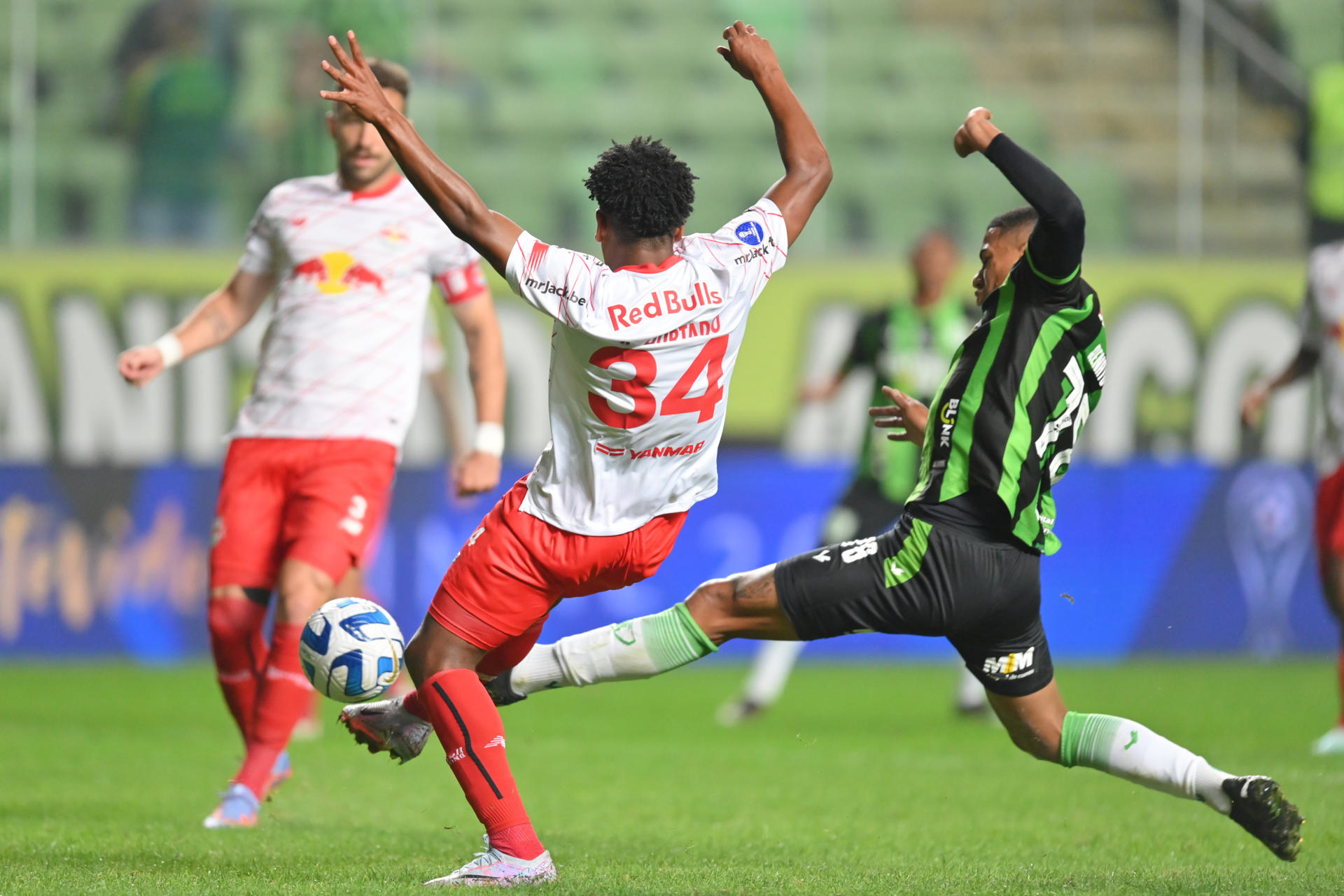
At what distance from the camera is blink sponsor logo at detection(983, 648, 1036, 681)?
464cm

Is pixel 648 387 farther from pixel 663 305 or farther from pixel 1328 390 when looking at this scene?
pixel 1328 390

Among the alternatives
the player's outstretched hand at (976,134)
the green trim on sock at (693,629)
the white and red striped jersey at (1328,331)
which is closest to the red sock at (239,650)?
the green trim on sock at (693,629)

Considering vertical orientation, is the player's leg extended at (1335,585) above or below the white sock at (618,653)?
below

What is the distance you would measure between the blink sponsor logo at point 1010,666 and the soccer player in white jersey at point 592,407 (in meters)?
0.89

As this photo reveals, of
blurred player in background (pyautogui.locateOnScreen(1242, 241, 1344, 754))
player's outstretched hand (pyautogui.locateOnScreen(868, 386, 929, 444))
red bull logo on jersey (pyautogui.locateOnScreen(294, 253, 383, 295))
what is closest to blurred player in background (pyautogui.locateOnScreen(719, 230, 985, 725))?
blurred player in background (pyautogui.locateOnScreen(1242, 241, 1344, 754))

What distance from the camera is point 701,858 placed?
4.96 meters

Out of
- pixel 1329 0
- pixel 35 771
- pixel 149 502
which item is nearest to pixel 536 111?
pixel 149 502

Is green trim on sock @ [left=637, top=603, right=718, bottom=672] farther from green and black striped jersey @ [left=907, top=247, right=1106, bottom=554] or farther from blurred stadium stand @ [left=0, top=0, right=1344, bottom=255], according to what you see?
blurred stadium stand @ [left=0, top=0, right=1344, bottom=255]

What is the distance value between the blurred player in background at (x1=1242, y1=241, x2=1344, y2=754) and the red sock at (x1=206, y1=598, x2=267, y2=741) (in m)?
5.02

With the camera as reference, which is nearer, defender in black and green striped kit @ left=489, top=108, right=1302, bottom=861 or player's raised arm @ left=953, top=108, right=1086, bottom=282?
player's raised arm @ left=953, top=108, right=1086, bottom=282

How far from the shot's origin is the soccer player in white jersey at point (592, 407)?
424 centimetres

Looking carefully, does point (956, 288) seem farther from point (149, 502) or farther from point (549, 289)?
point (549, 289)

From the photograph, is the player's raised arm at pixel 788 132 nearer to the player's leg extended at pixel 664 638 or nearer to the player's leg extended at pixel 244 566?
the player's leg extended at pixel 664 638

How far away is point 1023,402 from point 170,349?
3137mm
